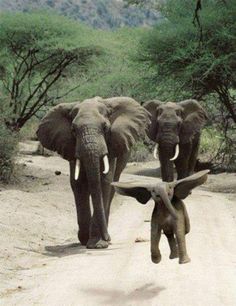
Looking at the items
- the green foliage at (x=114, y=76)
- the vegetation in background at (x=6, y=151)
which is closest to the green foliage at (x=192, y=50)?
the vegetation in background at (x=6, y=151)

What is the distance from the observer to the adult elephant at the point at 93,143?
35.4 ft

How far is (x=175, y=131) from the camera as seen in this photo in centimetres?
1744

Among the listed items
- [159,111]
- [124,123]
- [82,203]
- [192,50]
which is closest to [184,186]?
[82,203]

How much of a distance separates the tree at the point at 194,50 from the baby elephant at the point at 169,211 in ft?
47.5

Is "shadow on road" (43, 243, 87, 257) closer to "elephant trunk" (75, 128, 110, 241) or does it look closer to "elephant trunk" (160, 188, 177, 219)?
"elephant trunk" (75, 128, 110, 241)

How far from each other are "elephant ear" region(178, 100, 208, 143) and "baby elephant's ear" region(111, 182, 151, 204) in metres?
10.4

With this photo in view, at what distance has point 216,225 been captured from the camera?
1273cm

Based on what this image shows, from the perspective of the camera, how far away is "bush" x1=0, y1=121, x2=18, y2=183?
18.8 metres

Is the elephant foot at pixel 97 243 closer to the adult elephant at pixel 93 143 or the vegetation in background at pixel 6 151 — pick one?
the adult elephant at pixel 93 143

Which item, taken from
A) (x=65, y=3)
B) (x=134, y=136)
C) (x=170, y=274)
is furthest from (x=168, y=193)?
(x=65, y=3)

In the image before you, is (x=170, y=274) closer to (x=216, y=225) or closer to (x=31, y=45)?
(x=216, y=225)

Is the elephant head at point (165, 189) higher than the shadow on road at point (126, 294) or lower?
higher

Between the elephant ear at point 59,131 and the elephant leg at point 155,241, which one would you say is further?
the elephant ear at point 59,131

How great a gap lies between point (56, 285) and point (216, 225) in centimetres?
534
